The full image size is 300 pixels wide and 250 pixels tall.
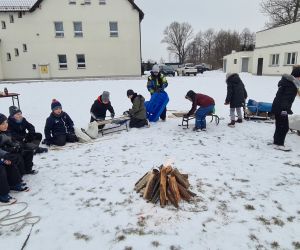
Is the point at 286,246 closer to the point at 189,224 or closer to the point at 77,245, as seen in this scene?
the point at 189,224

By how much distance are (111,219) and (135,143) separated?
3151mm

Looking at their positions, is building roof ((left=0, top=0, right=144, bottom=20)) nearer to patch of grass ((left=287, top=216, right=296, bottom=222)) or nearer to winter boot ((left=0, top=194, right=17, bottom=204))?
winter boot ((left=0, top=194, right=17, bottom=204))

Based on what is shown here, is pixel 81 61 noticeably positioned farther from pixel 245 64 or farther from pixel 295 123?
pixel 295 123

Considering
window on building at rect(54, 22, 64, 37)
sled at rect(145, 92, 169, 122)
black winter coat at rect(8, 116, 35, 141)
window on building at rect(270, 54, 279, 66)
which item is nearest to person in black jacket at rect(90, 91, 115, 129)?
sled at rect(145, 92, 169, 122)

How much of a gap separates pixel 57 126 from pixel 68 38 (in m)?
23.0

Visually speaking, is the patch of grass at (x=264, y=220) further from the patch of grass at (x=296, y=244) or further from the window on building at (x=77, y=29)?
the window on building at (x=77, y=29)

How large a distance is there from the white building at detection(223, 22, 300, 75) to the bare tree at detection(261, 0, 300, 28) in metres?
7.28

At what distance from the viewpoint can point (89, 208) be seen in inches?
145

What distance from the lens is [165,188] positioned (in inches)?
150

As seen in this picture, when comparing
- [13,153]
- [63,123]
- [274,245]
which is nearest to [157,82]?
[63,123]

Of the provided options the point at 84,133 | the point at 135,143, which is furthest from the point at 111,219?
the point at 84,133

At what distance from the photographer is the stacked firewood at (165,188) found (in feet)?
12.3

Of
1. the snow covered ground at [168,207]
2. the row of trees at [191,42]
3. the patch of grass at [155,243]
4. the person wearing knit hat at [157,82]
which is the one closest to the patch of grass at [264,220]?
the snow covered ground at [168,207]

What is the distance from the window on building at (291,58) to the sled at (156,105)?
2216 cm
